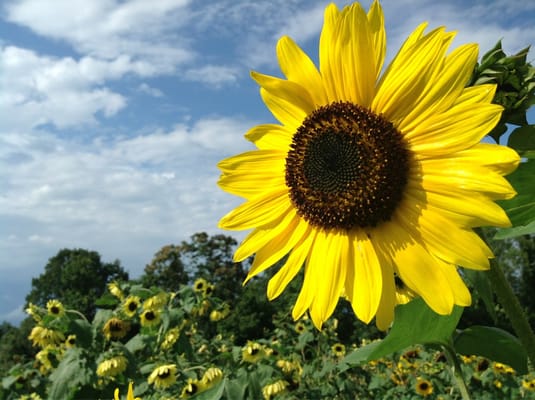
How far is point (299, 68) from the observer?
144 cm

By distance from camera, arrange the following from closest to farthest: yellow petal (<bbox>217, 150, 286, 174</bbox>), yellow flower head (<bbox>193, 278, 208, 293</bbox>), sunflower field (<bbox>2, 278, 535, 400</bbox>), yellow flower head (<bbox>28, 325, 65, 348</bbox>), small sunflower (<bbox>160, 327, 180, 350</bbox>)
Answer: yellow petal (<bbox>217, 150, 286, 174</bbox>), sunflower field (<bbox>2, 278, 535, 400</bbox>), small sunflower (<bbox>160, 327, 180, 350</bbox>), yellow flower head (<bbox>28, 325, 65, 348</bbox>), yellow flower head (<bbox>193, 278, 208, 293</bbox>)

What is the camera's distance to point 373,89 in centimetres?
135

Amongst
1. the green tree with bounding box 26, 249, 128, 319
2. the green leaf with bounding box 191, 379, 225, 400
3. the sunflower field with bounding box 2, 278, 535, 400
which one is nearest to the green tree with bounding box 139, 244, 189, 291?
the green tree with bounding box 26, 249, 128, 319

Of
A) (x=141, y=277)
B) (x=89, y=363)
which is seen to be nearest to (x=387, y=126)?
(x=89, y=363)

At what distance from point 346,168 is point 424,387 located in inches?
253

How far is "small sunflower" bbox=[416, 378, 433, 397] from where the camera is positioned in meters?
6.95

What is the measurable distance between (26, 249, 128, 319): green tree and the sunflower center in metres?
40.0

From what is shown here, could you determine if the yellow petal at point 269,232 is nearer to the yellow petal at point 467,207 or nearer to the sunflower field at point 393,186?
the sunflower field at point 393,186

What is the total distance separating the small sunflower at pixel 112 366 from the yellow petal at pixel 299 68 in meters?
4.46

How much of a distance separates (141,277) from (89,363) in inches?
1100

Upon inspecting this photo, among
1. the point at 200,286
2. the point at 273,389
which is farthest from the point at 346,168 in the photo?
the point at 200,286

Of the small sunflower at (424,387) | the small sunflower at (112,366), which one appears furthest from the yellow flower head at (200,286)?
the small sunflower at (424,387)

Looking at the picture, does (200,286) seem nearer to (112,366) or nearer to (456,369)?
(112,366)

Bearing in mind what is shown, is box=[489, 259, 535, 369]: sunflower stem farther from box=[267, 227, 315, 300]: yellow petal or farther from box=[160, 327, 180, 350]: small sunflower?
box=[160, 327, 180, 350]: small sunflower
